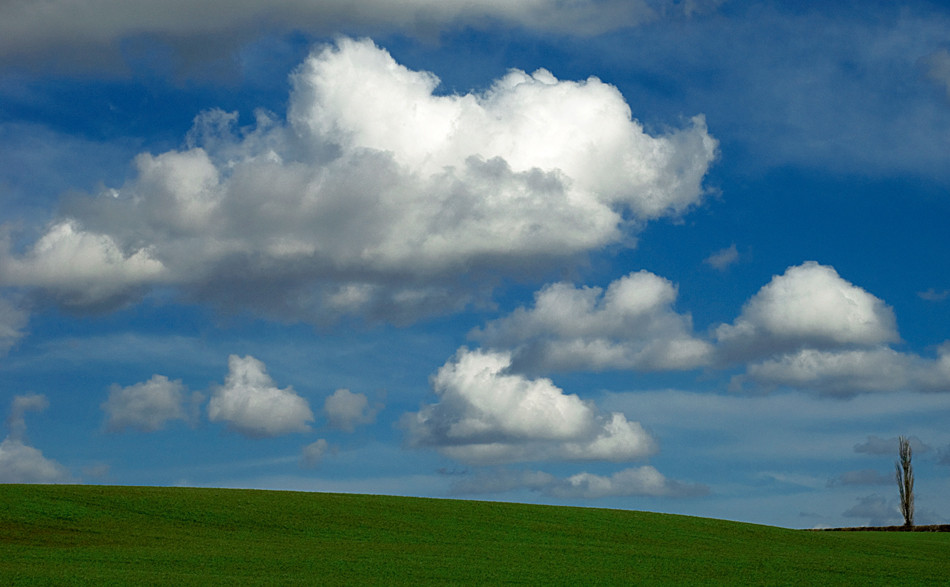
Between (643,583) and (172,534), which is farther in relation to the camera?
(172,534)

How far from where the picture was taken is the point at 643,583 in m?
22.4

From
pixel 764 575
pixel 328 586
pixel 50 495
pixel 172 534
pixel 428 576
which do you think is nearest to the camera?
pixel 328 586

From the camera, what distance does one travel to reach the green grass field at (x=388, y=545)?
22031mm

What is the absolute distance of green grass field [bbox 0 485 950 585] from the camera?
22.0m

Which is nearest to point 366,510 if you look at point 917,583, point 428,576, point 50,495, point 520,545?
point 520,545

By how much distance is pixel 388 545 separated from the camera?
27984mm

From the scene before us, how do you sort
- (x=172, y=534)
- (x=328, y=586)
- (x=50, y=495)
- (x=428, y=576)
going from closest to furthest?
(x=328, y=586) < (x=428, y=576) < (x=172, y=534) < (x=50, y=495)

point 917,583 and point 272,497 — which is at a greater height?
point 272,497

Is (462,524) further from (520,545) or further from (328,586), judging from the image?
(328,586)

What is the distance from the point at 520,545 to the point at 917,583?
11.7 meters

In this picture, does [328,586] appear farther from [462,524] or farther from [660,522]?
[660,522]

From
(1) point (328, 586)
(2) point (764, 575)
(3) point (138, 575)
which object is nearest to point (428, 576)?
(1) point (328, 586)

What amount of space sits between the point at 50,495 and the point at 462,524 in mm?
15140

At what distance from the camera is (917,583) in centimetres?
2556
